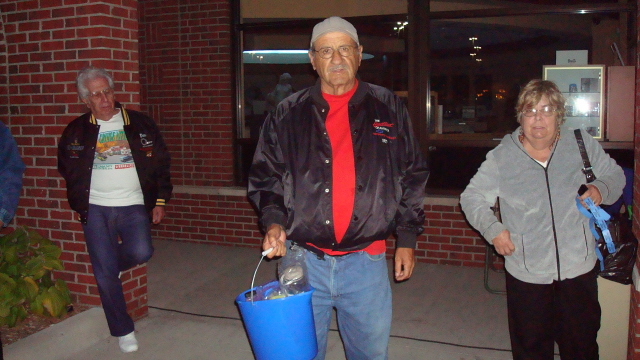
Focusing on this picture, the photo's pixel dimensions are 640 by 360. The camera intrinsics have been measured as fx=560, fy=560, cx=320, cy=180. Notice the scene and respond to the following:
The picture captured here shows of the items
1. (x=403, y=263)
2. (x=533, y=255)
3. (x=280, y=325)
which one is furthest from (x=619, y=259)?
(x=280, y=325)

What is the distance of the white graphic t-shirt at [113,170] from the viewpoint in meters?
4.10

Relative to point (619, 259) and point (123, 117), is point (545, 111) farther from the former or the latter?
point (123, 117)

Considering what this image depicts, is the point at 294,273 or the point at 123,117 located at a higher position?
the point at 123,117

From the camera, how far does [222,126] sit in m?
7.35

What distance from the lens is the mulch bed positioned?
4281mm

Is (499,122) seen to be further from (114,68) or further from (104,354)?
(104,354)

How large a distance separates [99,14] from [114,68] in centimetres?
43

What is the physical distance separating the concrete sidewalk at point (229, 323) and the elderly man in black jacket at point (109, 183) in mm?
374

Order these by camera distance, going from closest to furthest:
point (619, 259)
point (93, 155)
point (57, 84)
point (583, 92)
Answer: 1. point (619, 259)
2. point (93, 155)
3. point (57, 84)
4. point (583, 92)

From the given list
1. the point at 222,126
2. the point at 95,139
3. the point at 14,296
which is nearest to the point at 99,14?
the point at 95,139

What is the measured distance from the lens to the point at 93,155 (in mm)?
4070

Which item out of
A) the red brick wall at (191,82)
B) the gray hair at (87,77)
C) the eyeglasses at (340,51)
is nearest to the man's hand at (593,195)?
the eyeglasses at (340,51)

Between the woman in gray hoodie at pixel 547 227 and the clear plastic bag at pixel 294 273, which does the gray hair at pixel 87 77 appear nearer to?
the clear plastic bag at pixel 294 273

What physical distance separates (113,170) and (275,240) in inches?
81.5
